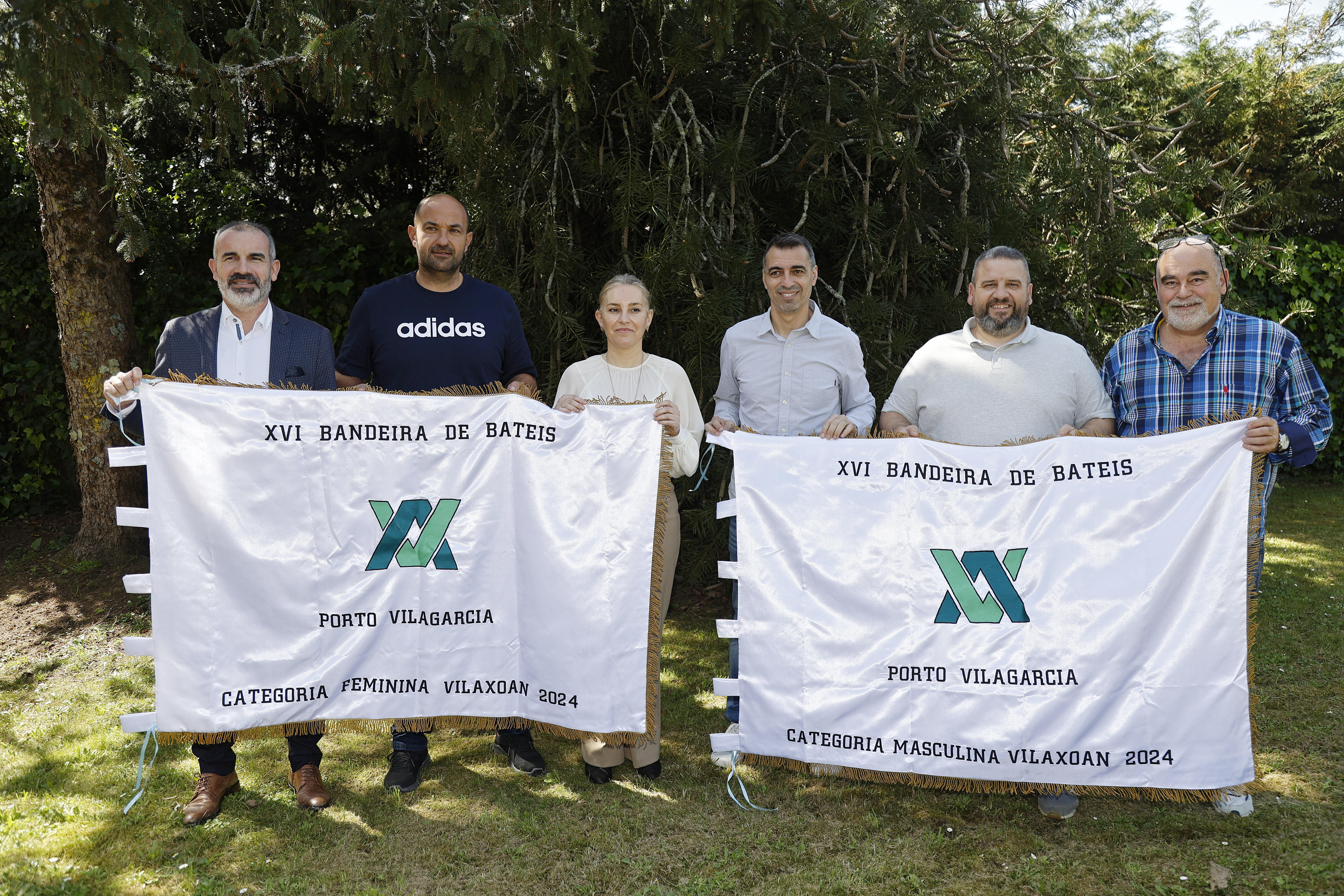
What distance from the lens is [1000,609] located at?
2.91m

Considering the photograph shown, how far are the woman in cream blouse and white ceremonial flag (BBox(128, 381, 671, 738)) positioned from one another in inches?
7.4

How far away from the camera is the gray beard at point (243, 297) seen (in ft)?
10.1

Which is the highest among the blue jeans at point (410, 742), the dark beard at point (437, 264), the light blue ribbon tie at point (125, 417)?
the dark beard at point (437, 264)

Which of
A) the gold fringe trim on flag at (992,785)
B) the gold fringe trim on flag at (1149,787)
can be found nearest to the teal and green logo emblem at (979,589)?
the gold fringe trim on flag at (1149,787)

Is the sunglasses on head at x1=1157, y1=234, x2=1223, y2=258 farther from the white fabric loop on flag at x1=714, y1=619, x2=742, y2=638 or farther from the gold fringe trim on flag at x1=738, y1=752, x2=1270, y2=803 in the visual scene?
the white fabric loop on flag at x1=714, y1=619, x2=742, y2=638

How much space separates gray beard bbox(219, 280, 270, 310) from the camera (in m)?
3.09

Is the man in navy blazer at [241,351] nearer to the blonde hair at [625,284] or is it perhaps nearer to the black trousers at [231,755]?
the black trousers at [231,755]

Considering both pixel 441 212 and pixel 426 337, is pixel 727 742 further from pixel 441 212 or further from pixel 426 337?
pixel 441 212

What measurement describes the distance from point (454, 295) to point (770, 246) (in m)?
1.22

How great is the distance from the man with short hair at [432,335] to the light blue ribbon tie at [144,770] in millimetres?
787

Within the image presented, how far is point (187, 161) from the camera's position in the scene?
6.35 m

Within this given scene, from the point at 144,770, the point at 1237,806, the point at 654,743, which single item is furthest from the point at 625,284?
the point at 1237,806

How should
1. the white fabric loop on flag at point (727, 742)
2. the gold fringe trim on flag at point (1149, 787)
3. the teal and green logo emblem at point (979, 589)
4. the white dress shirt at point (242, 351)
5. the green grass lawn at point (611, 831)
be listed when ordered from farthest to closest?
the white dress shirt at point (242, 351) < the white fabric loop on flag at point (727, 742) < the teal and green logo emblem at point (979, 589) < the gold fringe trim on flag at point (1149, 787) < the green grass lawn at point (611, 831)

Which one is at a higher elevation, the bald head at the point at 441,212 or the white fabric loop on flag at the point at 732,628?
the bald head at the point at 441,212
